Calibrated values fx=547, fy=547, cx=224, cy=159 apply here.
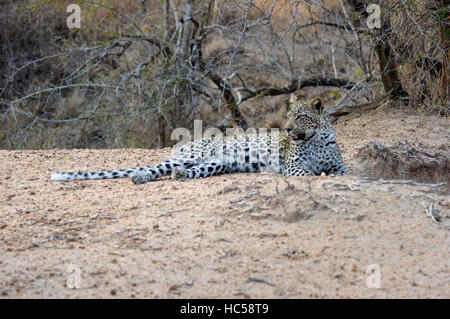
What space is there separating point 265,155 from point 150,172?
63.6 inches

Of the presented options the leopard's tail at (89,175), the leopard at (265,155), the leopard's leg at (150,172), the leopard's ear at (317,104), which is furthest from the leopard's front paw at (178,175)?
the leopard's ear at (317,104)

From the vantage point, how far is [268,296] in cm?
375

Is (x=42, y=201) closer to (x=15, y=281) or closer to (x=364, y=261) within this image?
(x=15, y=281)

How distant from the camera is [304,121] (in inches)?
282

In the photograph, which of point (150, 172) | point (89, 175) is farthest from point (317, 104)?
point (89, 175)

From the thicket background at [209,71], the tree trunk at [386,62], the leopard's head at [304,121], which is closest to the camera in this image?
the leopard's head at [304,121]

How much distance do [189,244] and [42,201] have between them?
7.21ft

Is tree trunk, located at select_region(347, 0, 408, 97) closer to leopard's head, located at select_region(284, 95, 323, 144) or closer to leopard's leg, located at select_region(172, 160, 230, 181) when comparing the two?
leopard's head, located at select_region(284, 95, 323, 144)

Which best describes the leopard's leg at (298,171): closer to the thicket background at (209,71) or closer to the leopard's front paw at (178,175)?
the leopard's front paw at (178,175)

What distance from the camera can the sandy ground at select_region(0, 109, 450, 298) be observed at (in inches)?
153

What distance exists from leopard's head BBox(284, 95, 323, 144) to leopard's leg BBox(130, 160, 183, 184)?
1.56 m

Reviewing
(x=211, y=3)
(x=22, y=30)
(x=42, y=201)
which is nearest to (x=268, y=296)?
(x=42, y=201)

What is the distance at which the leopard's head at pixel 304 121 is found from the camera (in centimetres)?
708

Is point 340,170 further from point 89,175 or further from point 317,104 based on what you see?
point 89,175
